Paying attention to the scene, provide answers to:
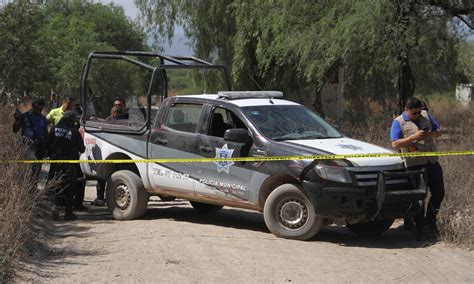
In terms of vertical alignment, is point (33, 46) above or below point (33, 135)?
above

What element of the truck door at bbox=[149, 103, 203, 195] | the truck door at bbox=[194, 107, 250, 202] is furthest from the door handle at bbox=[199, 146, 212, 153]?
the truck door at bbox=[149, 103, 203, 195]

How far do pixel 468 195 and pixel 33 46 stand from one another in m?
13.9

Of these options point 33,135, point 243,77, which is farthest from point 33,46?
point 33,135

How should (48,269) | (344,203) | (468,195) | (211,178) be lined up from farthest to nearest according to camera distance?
1. (211,178)
2. (468,195)
3. (344,203)
4. (48,269)

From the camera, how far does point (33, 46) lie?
20016 mm

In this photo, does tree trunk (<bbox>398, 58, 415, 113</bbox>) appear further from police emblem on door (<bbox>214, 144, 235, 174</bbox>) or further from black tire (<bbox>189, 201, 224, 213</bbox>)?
police emblem on door (<bbox>214, 144, 235, 174</bbox>)

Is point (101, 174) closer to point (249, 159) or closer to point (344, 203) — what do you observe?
point (249, 159)

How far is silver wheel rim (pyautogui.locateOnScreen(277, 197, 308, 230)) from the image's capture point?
908 centimetres

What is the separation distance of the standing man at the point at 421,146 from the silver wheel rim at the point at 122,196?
3.95 metres

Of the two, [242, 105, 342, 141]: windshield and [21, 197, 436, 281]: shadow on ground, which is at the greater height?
[242, 105, 342, 141]: windshield

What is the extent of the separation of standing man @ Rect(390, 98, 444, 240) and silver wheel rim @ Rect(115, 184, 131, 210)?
3.95 metres

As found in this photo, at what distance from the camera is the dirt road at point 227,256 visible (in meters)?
7.28

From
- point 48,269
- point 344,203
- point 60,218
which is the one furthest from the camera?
point 60,218

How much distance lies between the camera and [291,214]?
30.1 feet
